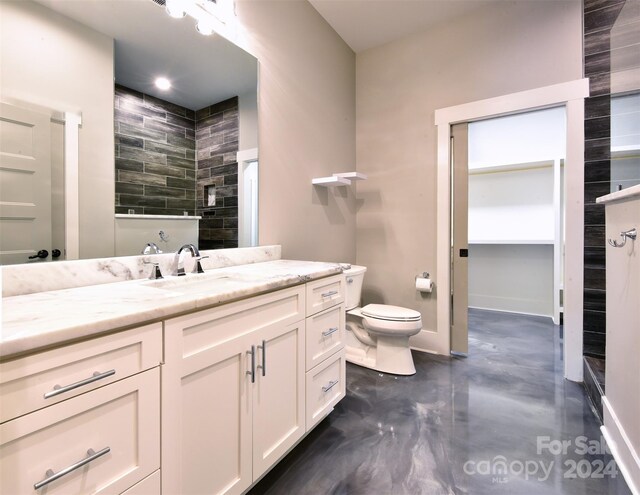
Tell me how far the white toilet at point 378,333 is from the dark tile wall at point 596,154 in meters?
1.19

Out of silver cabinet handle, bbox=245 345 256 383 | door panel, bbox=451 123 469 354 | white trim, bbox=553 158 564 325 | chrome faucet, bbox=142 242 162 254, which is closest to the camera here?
silver cabinet handle, bbox=245 345 256 383

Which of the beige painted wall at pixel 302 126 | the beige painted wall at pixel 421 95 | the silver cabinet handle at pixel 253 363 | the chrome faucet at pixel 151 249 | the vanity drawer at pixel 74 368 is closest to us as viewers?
the vanity drawer at pixel 74 368

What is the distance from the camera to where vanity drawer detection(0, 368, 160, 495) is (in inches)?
23.3

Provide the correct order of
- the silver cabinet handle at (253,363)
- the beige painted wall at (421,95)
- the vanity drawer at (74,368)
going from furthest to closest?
the beige painted wall at (421,95) → the silver cabinet handle at (253,363) → the vanity drawer at (74,368)

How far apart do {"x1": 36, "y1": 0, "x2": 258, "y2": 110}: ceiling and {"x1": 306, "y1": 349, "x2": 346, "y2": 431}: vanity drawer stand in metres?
1.50

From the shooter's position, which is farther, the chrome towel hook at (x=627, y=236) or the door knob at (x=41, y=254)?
the chrome towel hook at (x=627, y=236)

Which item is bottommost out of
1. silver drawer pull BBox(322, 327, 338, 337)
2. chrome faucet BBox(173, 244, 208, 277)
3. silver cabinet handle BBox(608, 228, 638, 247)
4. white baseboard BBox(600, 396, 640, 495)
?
white baseboard BBox(600, 396, 640, 495)

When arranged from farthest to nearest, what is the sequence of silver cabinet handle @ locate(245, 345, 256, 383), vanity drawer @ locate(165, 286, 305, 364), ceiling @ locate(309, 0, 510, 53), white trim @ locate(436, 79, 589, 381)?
1. ceiling @ locate(309, 0, 510, 53)
2. white trim @ locate(436, 79, 589, 381)
3. silver cabinet handle @ locate(245, 345, 256, 383)
4. vanity drawer @ locate(165, 286, 305, 364)

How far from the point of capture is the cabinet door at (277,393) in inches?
45.1

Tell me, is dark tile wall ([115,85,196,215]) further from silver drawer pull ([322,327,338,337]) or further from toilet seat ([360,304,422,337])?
toilet seat ([360,304,422,337])

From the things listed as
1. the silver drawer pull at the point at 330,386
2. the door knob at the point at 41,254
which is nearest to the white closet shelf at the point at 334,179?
the silver drawer pull at the point at 330,386

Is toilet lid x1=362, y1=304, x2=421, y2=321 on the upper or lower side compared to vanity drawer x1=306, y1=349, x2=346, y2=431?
upper

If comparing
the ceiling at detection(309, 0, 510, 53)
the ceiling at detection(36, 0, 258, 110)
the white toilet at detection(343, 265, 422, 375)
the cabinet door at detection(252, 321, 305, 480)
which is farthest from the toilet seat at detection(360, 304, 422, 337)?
the ceiling at detection(309, 0, 510, 53)

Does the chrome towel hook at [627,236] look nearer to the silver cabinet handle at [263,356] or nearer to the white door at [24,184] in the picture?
the silver cabinet handle at [263,356]
